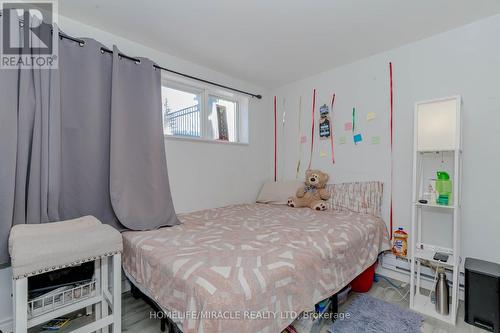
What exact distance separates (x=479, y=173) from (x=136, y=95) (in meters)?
2.91

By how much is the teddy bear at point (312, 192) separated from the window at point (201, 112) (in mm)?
1012

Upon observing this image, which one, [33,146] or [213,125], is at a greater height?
[213,125]

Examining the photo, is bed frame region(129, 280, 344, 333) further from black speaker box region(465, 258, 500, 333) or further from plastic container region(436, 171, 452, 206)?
plastic container region(436, 171, 452, 206)

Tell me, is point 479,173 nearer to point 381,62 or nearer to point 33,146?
point 381,62

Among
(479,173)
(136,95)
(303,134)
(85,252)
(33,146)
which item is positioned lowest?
(85,252)

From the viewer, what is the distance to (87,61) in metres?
1.77

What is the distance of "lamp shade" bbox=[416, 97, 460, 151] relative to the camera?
1722mm

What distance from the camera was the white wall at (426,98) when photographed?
1825 mm

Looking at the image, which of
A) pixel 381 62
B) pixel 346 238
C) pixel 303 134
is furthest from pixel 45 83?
pixel 381 62

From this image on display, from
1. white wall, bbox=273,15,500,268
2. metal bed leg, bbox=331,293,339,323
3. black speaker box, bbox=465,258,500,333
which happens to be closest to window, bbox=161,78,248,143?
white wall, bbox=273,15,500,268

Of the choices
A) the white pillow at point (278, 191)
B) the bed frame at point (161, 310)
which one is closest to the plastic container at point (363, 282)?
the bed frame at point (161, 310)

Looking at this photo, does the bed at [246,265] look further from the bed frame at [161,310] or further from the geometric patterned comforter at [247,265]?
the bed frame at [161,310]

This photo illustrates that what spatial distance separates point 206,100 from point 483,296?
9.44 ft

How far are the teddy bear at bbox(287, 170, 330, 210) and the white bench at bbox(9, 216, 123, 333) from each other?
192 centimetres
